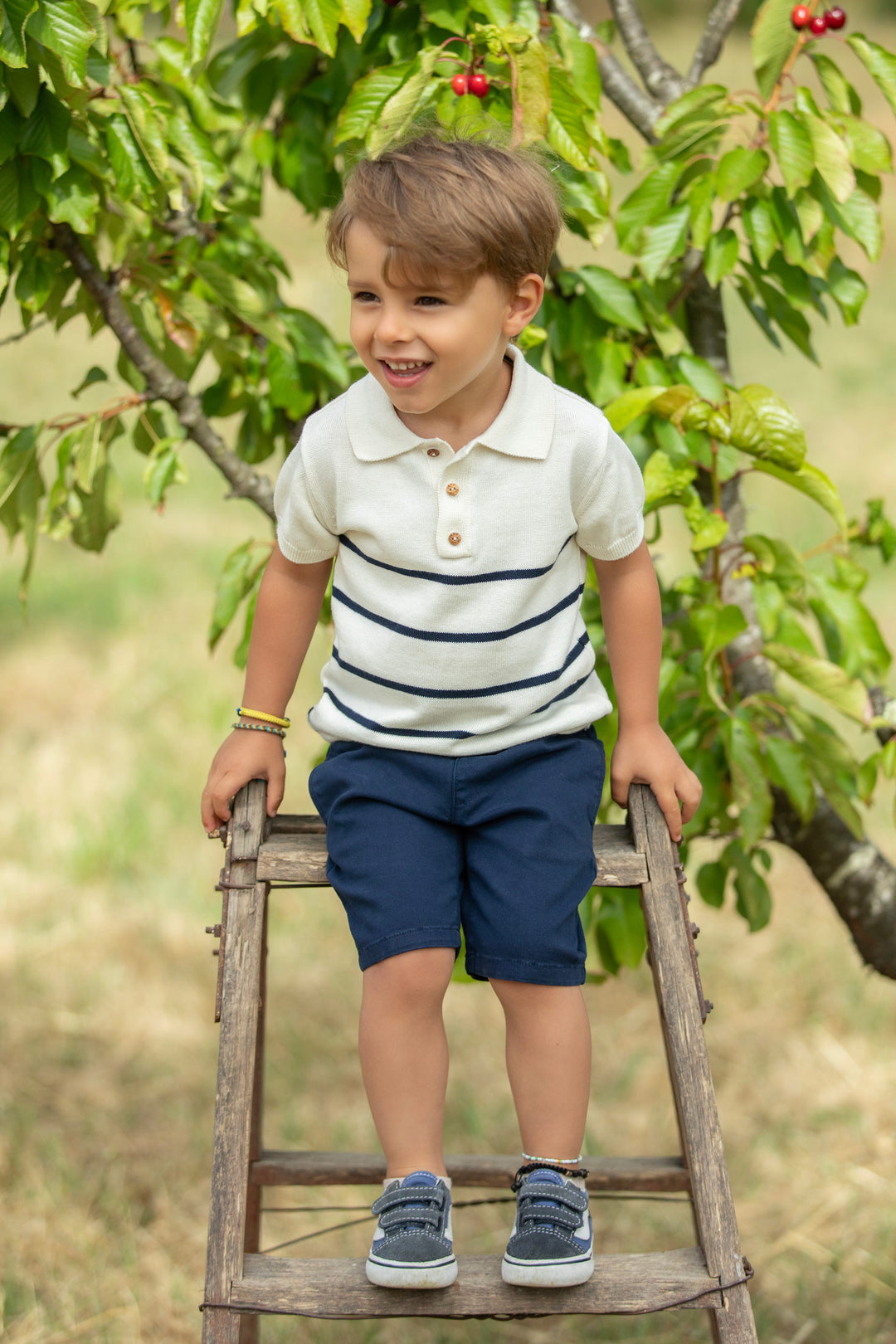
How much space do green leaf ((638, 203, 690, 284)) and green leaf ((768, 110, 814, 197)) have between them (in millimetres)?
142

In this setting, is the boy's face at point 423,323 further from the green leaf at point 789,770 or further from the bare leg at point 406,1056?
the green leaf at point 789,770

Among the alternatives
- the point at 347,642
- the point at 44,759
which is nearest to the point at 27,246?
the point at 347,642

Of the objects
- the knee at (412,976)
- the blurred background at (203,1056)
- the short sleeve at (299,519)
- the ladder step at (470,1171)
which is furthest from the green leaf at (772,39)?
the ladder step at (470,1171)

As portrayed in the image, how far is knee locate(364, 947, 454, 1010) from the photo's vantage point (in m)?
1.37

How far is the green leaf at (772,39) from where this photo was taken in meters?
1.71

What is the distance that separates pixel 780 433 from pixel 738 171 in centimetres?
33

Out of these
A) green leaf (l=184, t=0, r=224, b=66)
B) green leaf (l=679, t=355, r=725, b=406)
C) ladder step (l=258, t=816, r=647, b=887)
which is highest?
green leaf (l=184, t=0, r=224, b=66)

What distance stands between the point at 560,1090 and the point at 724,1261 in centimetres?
22

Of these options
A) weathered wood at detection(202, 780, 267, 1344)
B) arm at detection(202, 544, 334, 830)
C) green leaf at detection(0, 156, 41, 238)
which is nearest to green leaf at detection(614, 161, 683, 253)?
A: arm at detection(202, 544, 334, 830)

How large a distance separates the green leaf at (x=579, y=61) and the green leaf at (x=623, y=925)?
1067mm

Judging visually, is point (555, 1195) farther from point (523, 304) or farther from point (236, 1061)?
point (523, 304)

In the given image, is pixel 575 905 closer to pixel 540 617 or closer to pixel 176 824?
pixel 540 617

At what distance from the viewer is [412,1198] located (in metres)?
1.30

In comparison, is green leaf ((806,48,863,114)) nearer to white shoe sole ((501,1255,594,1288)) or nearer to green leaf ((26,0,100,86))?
green leaf ((26,0,100,86))
